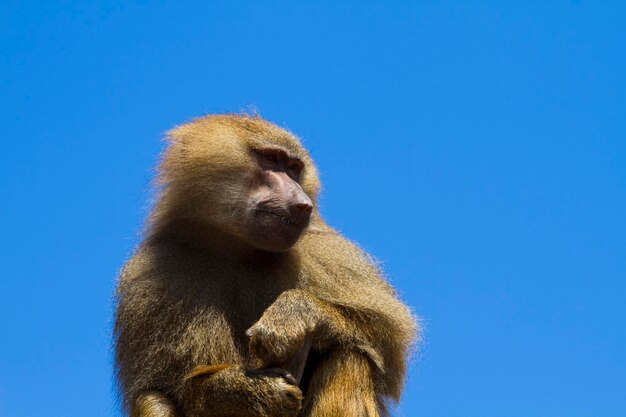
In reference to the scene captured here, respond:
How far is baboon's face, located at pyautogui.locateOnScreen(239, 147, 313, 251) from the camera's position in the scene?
6.37m

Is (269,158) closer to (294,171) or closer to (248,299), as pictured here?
(294,171)

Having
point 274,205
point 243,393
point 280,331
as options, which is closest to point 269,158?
point 274,205

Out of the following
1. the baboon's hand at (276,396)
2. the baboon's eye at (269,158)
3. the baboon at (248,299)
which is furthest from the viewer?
the baboon's eye at (269,158)

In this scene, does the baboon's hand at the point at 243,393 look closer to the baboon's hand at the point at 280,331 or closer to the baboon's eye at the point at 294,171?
the baboon's hand at the point at 280,331

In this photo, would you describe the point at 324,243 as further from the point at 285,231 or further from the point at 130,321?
the point at 130,321

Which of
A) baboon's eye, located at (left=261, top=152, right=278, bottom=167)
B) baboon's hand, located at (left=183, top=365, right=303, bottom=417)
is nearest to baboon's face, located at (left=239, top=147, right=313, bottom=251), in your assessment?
baboon's eye, located at (left=261, top=152, right=278, bottom=167)

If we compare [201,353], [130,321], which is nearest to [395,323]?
[201,353]

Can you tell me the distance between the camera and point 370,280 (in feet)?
22.0

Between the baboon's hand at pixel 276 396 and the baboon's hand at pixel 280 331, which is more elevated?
the baboon's hand at pixel 280 331

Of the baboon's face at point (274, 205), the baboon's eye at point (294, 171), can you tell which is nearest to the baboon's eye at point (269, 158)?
the baboon's face at point (274, 205)

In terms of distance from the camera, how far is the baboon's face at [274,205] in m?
6.37

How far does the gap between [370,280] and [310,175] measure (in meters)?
0.93

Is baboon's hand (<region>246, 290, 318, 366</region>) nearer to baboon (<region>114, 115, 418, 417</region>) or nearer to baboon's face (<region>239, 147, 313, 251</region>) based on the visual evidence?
baboon (<region>114, 115, 418, 417</region>)

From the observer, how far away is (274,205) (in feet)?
21.3
